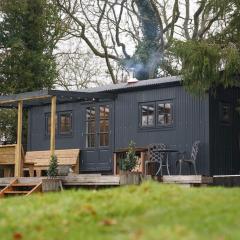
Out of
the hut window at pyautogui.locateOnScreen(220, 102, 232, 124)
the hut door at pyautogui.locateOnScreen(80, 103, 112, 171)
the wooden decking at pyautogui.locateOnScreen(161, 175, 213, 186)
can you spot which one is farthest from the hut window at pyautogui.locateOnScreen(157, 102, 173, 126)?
the wooden decking at pyautogui.locateOnScreen(161, 175, 213, 186)

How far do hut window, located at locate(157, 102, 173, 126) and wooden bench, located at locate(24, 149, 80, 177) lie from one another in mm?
3614

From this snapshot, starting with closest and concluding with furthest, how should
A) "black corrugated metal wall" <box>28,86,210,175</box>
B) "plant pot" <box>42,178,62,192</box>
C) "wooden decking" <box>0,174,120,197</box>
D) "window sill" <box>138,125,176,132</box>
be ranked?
"wooden decking" <box>0,174,120,197</box>, "plant pot" <box>42,178,62,192</box>, "black corrugated metal wall" <box>28,86,210,175</box>, "window sill" <box>138,125,176,132</box>

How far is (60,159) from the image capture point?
20.8 meters

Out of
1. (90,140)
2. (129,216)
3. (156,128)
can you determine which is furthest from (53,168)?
(129,216)

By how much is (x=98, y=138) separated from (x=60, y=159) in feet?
5.26

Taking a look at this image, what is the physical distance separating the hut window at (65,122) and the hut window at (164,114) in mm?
3995

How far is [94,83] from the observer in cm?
3859

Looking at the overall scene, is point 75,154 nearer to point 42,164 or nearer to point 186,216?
point 42,164

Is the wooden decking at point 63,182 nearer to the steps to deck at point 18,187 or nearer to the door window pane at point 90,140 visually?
the steps to deck at point 18,187

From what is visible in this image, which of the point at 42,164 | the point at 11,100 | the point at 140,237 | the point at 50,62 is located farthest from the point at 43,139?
the point at 140,237

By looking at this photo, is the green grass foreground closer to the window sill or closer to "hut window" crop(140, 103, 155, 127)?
the window sill

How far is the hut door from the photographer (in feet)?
65.6

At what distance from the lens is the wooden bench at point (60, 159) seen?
67.1 ft

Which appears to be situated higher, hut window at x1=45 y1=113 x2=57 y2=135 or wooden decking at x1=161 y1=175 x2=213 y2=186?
hut window at x1=45 y1=113 x2=57 y2=135
